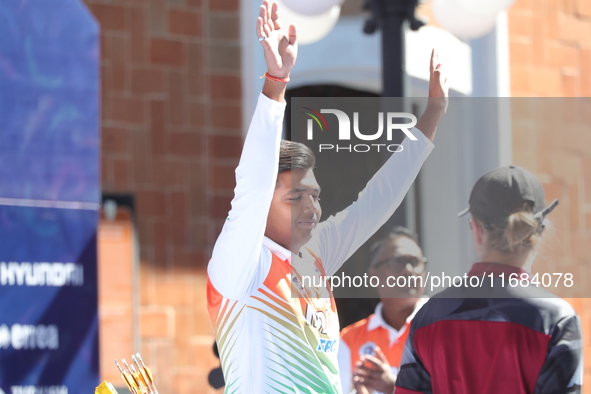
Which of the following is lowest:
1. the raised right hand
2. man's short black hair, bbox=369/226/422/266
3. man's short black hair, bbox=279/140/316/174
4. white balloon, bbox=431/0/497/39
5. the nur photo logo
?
man's short black hair, bbox=369/226/422/266

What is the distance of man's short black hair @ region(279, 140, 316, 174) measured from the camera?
8.73ft

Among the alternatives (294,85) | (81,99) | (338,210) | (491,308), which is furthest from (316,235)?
(294,85)

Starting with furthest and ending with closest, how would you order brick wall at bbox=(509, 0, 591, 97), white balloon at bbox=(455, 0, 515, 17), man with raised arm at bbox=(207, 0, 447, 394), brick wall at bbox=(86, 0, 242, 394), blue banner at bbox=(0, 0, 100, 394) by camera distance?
brick wall at bbox=(509, 0, 591, 97)
brick wall at bbox=(86, 0, 242, 394)
white balloon at bbox=(455, 0, 515, 17)
blue banner at bbox=(0, 0, 100, 394)
man with raised arm at bbox=(207, 0, 447, 394)

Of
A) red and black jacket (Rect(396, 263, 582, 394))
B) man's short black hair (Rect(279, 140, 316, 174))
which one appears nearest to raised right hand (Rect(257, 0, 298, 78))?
man's short black hair (Rect(279, 140, 316, 174))

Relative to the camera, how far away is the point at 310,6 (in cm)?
344

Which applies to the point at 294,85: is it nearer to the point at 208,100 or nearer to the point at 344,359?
the point at 208,100

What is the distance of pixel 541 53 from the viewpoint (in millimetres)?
6004

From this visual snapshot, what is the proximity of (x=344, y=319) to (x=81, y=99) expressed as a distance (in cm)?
104

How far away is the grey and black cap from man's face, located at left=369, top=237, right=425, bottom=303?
18 centimetres

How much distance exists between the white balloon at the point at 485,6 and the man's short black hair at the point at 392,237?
3.12 feet

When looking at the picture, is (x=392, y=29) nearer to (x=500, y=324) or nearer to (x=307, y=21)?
A: (x=307, y=21)

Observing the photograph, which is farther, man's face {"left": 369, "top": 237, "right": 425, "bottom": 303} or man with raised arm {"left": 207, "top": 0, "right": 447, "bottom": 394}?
man's face {"left": 369, "top": 237, "right": 425, "bottom": 303}

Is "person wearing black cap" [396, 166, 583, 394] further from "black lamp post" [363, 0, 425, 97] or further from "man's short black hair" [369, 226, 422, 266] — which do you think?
"black lamp post" [363, 0, 425, 97]

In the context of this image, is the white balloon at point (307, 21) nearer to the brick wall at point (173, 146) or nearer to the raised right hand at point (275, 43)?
the raised right hand at point (275, 43)
